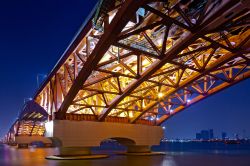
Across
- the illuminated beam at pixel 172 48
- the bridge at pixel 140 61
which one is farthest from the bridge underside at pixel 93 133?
the illuminated beam at pixel 172 48

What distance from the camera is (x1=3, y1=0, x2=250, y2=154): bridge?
16922 mm

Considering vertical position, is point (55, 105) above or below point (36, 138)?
above

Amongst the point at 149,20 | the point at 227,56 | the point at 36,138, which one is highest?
the point at 149,20

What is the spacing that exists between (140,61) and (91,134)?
45.0 ft

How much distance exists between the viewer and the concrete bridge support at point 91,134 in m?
31.3

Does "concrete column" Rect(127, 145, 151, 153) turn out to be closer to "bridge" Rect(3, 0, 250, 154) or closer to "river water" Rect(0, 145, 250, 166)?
"bridge" Rect(3, 0, 250, 154)

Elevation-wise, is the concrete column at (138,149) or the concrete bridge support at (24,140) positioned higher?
the concrete column at (138,149)

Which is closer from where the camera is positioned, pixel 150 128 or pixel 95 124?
pixel 95 124

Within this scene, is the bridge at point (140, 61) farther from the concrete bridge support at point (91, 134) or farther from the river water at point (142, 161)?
the river water at point (142, 161)

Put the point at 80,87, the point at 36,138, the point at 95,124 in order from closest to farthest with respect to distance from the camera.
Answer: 1. the point at 80,87
2. the point at 95,124
3. the point at 36,138

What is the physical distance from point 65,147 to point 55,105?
15.8 ft

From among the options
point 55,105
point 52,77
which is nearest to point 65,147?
point 55,105

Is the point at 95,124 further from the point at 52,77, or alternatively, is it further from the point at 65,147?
the point at 52,77

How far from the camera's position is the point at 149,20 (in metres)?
19.3
